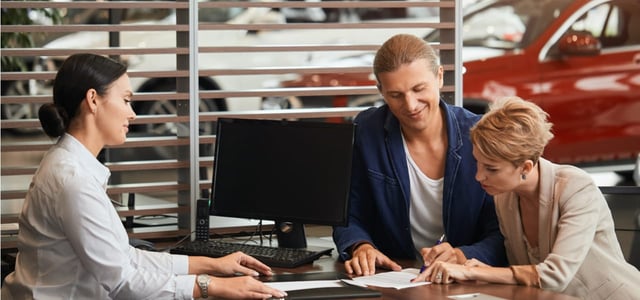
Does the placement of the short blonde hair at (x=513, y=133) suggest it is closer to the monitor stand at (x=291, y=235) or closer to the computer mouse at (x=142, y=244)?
the monitor stand at (x=291, y=235)

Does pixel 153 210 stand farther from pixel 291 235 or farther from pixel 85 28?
pixel 85 28

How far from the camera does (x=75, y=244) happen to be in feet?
10.4

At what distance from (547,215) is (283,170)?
105 centimetres

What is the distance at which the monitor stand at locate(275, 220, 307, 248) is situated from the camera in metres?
4.12

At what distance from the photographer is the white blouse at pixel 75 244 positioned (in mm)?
3166

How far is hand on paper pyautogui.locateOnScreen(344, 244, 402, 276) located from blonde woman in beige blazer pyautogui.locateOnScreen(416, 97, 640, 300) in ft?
0.72

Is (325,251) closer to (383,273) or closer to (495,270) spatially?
(383,273)

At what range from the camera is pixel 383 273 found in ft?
11.8

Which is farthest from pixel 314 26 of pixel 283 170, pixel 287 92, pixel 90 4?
pixel 90 4

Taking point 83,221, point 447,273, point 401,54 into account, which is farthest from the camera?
point 401,54

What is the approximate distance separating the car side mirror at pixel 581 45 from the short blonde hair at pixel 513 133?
501cm

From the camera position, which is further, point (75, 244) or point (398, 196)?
point (398, 196)

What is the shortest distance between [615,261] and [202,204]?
5.02ft

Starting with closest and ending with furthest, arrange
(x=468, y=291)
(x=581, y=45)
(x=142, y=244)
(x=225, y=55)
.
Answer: (x=468, y=291), (x=142, y=244), (x=581, y=45), (x=225, y=55)
